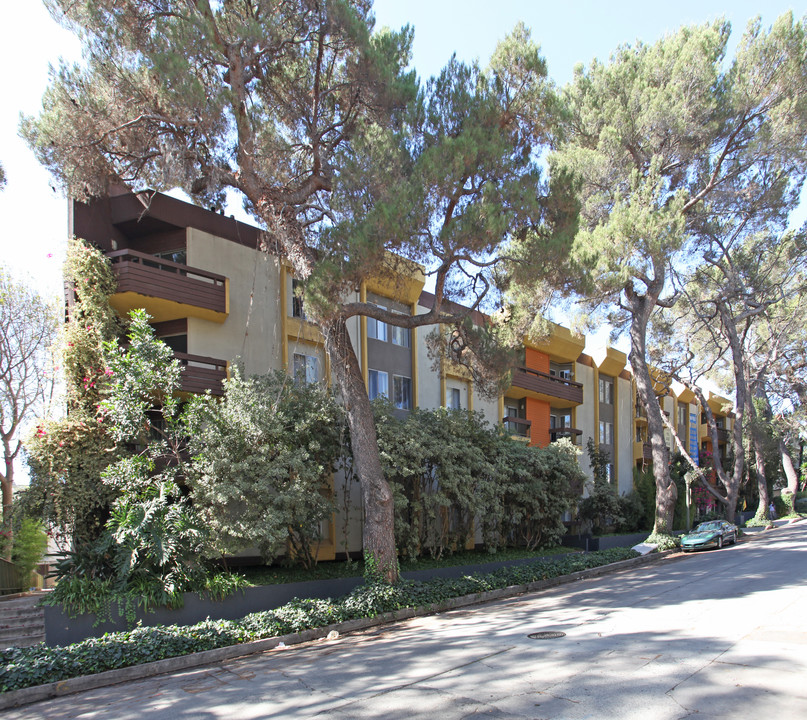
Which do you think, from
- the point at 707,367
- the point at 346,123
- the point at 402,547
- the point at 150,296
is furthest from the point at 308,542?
the point at 707,367

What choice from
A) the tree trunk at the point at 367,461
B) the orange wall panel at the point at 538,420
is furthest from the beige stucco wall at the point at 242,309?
the orange wall panel at the point at 538,420

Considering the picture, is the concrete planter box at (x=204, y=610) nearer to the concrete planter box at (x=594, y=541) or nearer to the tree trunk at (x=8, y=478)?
the tree trunk at (x=8, y=478)

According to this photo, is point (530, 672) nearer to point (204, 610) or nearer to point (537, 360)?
point (204, 610)

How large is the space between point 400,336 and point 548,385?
11.2 metres

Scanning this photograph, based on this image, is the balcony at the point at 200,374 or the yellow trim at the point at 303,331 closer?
the balcony at the point at 200,374

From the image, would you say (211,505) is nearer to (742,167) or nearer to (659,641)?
(659,641)

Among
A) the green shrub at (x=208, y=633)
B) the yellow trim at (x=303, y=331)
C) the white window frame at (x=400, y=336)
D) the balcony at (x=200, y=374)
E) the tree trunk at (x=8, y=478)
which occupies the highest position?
the white window frame at (x=400, y=336)

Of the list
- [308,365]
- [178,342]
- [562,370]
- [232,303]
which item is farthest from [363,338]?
[562,370]

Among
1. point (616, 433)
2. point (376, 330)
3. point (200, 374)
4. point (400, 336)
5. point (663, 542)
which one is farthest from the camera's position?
point (616, 433)

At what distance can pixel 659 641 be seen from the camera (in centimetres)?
1005

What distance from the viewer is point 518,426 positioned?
33031 millimetres

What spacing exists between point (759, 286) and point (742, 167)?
852 cm

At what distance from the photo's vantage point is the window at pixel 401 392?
2445 centimetres

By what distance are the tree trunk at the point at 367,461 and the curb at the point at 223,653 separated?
1.25 meters
